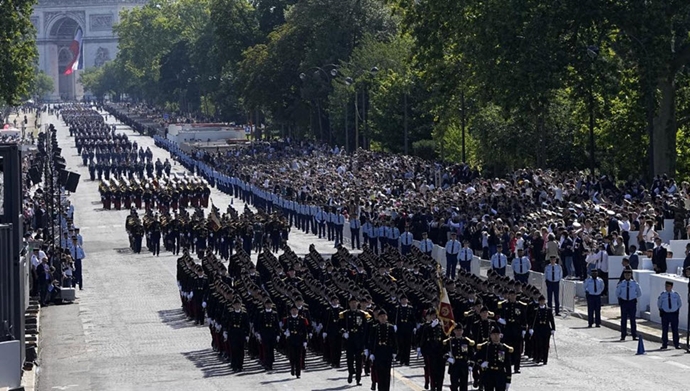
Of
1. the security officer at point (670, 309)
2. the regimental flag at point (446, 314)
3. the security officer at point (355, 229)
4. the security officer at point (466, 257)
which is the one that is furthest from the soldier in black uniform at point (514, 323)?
the security officer at point (355, 229)

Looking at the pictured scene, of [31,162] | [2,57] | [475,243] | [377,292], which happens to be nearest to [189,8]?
[31,162]

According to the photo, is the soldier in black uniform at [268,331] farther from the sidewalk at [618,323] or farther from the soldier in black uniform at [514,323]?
the sidewalk at [618,323]

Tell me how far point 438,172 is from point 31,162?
30272 mm

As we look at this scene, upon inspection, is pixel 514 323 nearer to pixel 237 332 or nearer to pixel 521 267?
pixel 237 332

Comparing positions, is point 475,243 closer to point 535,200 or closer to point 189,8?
point 535,200

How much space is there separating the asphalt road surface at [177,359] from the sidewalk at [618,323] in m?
0.37

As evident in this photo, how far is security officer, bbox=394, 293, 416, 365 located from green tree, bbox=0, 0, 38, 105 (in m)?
44.1

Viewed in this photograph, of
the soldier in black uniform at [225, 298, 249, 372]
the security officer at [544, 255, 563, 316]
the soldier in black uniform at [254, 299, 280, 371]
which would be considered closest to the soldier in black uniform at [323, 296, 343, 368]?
the soldier in black uniform at [254, 299, 280, 371]

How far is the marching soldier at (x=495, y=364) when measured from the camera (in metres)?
23.5

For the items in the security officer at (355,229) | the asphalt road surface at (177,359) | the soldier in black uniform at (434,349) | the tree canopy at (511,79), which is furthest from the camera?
the tree canopy at (511,79)

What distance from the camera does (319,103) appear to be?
102 m

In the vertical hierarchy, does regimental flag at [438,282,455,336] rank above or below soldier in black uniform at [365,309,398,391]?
above

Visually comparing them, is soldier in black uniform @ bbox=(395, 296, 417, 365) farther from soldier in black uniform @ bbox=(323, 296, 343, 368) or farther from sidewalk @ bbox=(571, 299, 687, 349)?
sidewalk @ bbox=(571, 299, 687, 349)

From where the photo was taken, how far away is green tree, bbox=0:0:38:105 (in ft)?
225
